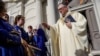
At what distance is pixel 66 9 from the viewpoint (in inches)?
99.2

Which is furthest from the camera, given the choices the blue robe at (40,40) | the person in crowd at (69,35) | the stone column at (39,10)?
the stone column at (39,10)

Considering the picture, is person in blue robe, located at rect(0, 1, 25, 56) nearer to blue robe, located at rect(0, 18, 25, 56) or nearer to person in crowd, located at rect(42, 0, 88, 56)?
blue robe, located at rect(0, 18, 25, 56)

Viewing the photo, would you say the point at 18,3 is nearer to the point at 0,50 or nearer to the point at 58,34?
the point at 58,34

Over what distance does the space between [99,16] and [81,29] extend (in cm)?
34

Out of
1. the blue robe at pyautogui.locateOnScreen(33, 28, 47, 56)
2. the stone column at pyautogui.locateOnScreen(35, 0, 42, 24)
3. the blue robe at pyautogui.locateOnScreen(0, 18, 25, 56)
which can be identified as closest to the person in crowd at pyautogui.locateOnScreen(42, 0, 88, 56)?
the blue robe at pyautogui.locateOnScreen(33, 28, 47, 56)

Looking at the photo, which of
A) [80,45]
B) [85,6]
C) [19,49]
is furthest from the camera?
[85,6]

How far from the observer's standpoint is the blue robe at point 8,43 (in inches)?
51.9

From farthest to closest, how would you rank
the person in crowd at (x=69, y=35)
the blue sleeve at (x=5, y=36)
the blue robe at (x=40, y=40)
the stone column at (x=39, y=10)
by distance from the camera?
the stone column at (x=39, y=10), the blue robe at (x=40, y=40), the person in crowd at (x=69, y=35), the blue sleeve at (x=5, y=36)

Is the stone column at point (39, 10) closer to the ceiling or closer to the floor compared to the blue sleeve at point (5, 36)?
closer to the ceiling

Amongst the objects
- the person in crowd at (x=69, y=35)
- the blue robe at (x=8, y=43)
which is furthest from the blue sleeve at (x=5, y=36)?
the person in crowd at (x=69, y=35)

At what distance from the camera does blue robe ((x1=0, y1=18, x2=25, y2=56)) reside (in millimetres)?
1319

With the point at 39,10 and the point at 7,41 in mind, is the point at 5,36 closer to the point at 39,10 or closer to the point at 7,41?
the point at 7,41

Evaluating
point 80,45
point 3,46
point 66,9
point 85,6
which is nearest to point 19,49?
point 3,46

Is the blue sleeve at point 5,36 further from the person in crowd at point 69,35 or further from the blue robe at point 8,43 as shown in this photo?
the person in crowd at point 69,35
